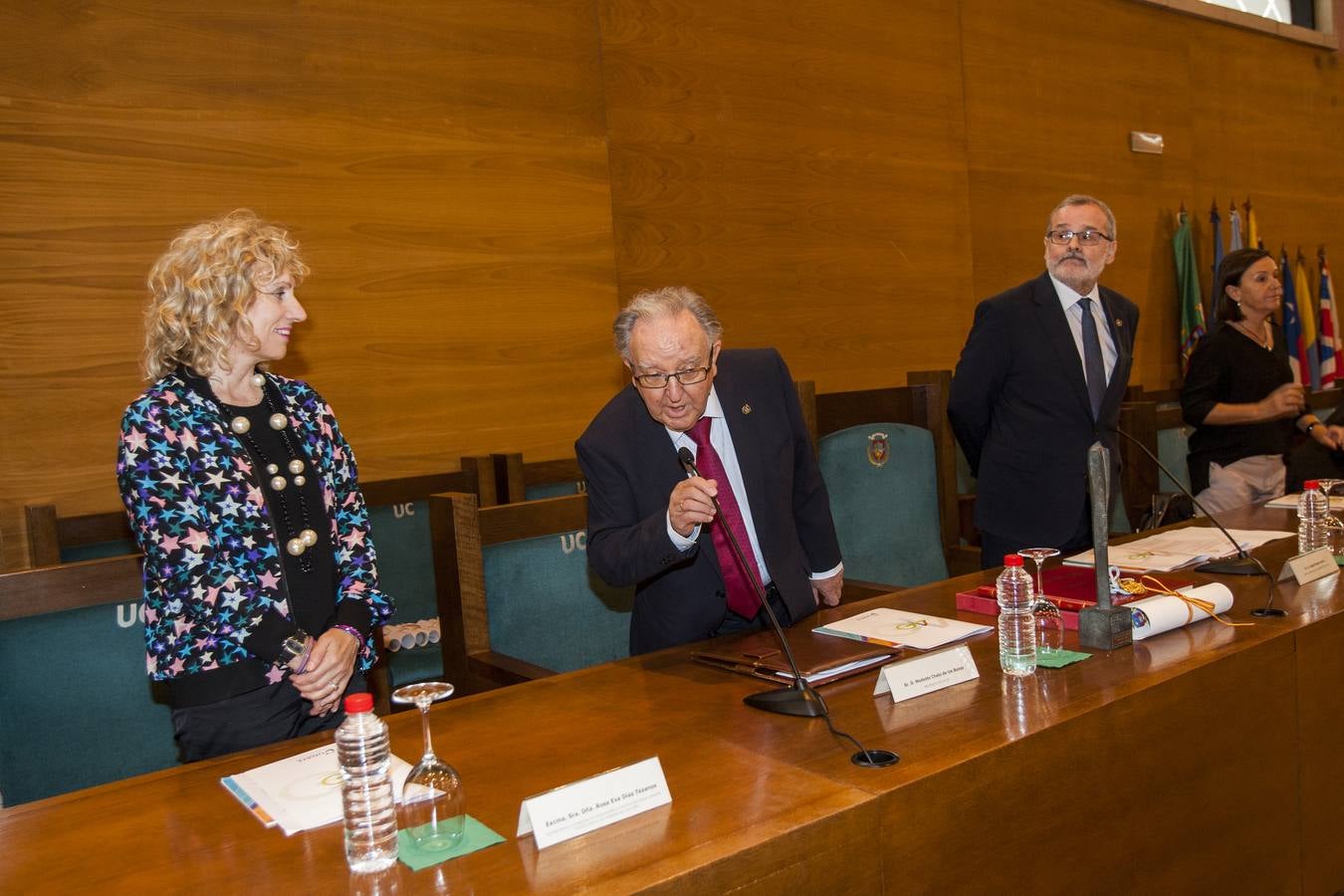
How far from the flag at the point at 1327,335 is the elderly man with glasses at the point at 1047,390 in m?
5.12

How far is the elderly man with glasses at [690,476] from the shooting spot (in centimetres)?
201

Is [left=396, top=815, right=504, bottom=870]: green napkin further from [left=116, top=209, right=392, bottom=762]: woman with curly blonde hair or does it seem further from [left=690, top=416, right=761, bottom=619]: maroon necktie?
[left=690, top=416, right=761, bottom=619]: maroon necktie

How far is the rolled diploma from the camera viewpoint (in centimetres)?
184

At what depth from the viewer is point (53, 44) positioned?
3.17 meters

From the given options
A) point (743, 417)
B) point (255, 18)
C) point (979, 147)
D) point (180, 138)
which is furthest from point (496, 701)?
point (979, 147)

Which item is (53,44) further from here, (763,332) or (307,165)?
(763,332)

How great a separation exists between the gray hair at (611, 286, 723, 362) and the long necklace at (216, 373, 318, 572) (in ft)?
2.08

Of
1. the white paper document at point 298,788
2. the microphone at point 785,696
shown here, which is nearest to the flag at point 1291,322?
the microphone at point 785,696

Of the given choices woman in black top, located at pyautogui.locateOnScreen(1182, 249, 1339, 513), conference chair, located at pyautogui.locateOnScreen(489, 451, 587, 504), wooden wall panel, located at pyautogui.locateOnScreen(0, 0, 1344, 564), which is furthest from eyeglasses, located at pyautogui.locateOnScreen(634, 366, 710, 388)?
woman in black top, located at pyautogui.locateOnScreen(1182, 249, 1339, 513)

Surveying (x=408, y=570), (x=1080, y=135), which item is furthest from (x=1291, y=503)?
(x=1080, y=135)

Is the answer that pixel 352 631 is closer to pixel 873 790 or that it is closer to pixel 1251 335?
pixel 873 790

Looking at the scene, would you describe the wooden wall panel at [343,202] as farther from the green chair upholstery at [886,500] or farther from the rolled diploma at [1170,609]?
the rolled diploma at [1170,609]

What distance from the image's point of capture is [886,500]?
3357 millimetres

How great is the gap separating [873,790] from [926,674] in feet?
1.35
